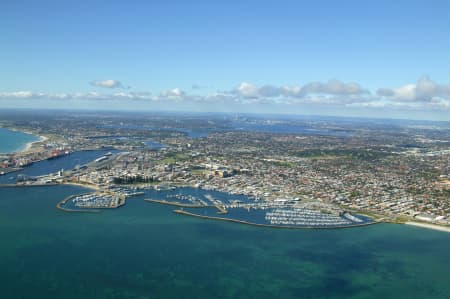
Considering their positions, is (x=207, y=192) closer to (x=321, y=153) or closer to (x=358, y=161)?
(x=358, y=161)

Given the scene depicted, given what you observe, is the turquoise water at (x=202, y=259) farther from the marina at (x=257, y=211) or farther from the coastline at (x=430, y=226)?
the marina at (x=257, y=211)

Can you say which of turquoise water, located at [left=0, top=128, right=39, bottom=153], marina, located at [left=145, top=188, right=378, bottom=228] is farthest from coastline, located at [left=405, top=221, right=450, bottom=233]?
turquoise water, located at [left=0, top=128, right=39, bottom=153]

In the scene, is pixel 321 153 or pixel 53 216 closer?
pixel 53 216

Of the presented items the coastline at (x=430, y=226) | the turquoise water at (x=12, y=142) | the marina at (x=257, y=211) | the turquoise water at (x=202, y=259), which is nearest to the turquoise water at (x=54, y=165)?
the turquoise water at (x=12, y=142)

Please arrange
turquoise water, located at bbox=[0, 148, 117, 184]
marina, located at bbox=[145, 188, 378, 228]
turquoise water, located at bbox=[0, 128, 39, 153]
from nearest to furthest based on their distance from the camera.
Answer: marina, located at bbox=[145, 188, 378, 228]
turquoise water, located at bbox=[0, 148, 117, 184]
turquoise water, located at bbox=[0, 128, 39, 153]

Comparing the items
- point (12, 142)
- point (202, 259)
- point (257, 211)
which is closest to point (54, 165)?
point (12, 142)

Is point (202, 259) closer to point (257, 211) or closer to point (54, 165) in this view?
point (257, 211)

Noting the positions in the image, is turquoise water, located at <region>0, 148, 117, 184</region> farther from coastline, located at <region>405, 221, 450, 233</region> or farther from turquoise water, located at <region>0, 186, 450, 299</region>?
coastline, located at <region>405, 221, 450, 233</region>

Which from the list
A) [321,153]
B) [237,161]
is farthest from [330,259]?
[321,153]
